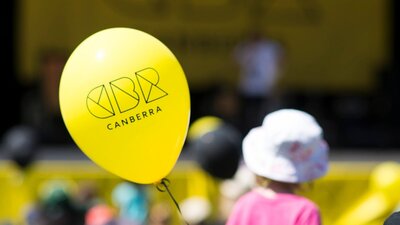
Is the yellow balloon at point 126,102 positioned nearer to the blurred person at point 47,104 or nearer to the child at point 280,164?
the child at point 280,164

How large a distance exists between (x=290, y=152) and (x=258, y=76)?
340 inches

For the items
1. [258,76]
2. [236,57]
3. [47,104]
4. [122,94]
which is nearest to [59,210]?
[122,94]

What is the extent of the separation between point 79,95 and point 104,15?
1050cm

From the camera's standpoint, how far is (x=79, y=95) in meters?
3.81

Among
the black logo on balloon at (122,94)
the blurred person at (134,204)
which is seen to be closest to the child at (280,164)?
the black logo on balloon at (122,94)

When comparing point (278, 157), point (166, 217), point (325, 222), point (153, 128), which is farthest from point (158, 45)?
point (325, 222)

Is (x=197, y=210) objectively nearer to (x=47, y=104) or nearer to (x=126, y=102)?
(x=126, y=102)

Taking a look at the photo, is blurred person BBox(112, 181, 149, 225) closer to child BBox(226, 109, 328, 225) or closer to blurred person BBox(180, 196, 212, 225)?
blurred person BBox(180, 196, 212, 225)

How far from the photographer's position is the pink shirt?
3924 mm

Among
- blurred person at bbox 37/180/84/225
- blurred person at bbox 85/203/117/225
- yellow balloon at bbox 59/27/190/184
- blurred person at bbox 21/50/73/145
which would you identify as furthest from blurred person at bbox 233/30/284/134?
yellow balloon at bbox 59/27/190/184

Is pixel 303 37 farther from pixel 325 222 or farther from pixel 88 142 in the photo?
pixel 88 142

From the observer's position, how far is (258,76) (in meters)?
12.7

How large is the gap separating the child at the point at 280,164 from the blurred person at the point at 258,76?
822 cm

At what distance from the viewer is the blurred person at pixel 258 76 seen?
492 inches
